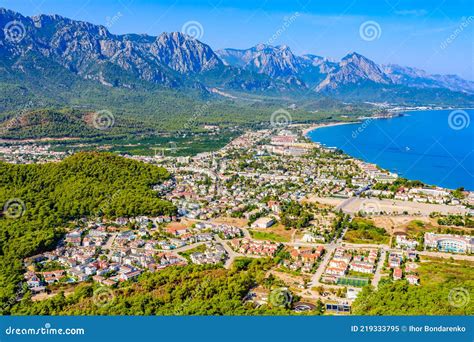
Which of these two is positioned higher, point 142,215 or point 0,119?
point 0,119

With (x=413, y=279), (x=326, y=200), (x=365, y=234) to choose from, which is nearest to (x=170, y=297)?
(x=413, y=279)

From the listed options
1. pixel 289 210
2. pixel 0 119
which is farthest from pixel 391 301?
pixel 0 119

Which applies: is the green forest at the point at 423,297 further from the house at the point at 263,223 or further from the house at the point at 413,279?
the house at the point at 263,223

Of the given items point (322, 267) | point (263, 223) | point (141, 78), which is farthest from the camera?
point (141, 78)

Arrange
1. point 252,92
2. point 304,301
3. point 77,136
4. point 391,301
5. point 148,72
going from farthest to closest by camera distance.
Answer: point 252,92 < point 148,72 < point 77,136 < point 304,301 < point 391,301

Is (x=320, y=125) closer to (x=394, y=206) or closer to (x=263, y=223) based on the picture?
(x=394, y=206)

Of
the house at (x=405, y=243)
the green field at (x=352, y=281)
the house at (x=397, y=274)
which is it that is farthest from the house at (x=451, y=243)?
the green field at (x=352, y=281)

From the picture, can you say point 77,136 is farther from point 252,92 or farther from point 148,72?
point 252,92

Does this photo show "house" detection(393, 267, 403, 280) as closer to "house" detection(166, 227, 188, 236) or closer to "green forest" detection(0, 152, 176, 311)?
"house" detection(166, 227, 188, 236)
